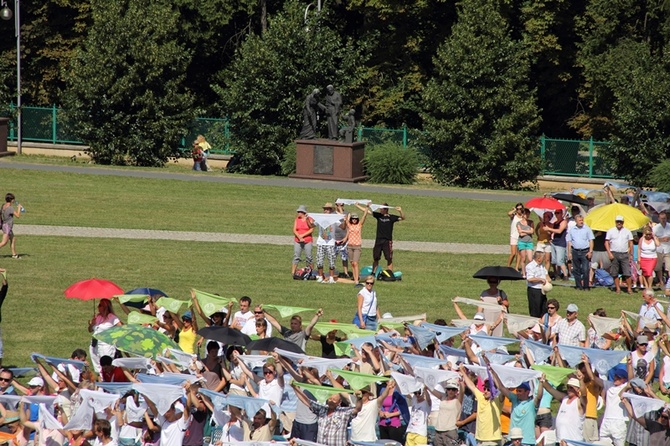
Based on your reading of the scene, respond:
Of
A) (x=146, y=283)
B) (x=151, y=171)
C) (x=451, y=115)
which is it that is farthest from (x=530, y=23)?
(x=146, y=283)

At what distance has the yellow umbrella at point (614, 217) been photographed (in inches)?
941

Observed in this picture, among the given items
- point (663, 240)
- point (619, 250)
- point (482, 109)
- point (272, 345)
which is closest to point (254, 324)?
point (272, 345)

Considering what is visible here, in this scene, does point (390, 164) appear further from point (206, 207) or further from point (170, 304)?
point (170, 304)

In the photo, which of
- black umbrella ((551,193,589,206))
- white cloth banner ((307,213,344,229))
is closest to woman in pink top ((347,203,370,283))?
white cloth banner ((307,213,344,229))

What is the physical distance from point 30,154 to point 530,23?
2046 cm

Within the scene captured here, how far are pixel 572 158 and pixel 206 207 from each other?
17567mm

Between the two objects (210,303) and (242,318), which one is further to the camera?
(210,303)

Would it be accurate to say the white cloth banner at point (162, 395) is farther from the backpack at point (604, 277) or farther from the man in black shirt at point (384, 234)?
the backpack at point (604, 277)

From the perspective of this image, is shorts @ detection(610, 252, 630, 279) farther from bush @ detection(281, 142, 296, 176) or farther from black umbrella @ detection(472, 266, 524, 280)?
bush @ detection(281, 142, 296, 176)

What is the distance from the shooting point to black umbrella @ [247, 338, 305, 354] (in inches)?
613

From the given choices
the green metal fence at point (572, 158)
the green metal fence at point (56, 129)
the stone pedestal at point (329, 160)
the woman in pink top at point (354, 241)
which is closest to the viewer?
the woman in pink top at point (354, 241)

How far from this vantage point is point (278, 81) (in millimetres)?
42750

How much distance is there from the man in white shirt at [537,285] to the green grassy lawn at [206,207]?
974 centimetres

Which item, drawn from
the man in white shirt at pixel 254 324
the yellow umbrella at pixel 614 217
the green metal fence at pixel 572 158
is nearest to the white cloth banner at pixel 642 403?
the man in white shirt at pixel 254 324
